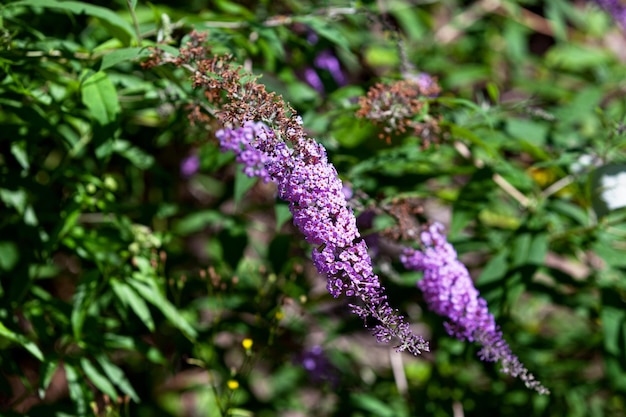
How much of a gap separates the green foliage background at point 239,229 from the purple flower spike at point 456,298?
0.31 m

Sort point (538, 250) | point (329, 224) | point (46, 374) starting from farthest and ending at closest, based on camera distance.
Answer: point (538, 250) < point (46, 374) < point (329, 224)

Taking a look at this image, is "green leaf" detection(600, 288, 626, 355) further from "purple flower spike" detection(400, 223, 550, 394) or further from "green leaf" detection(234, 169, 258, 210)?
"green leaf" detection(234, 169, 258, 210)

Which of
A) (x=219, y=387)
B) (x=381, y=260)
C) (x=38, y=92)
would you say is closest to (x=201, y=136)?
(x=38, y=92)

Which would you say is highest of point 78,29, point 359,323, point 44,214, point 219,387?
point 78,29

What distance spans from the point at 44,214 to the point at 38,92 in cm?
59

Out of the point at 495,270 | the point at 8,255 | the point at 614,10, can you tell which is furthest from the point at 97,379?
the point at 614,10

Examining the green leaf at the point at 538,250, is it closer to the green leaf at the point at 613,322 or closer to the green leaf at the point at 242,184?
the green leaf at the point at 613,322

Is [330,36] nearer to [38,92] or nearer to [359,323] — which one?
[38,92]

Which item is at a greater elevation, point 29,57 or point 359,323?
point 29,57

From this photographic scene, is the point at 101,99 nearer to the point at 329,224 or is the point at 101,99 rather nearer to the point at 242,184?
the point at 242,184

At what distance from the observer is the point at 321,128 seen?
3.14m

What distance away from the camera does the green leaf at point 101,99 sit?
2475 millimetres

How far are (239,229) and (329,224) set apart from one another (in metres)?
1.61

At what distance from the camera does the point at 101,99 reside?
250 cm
